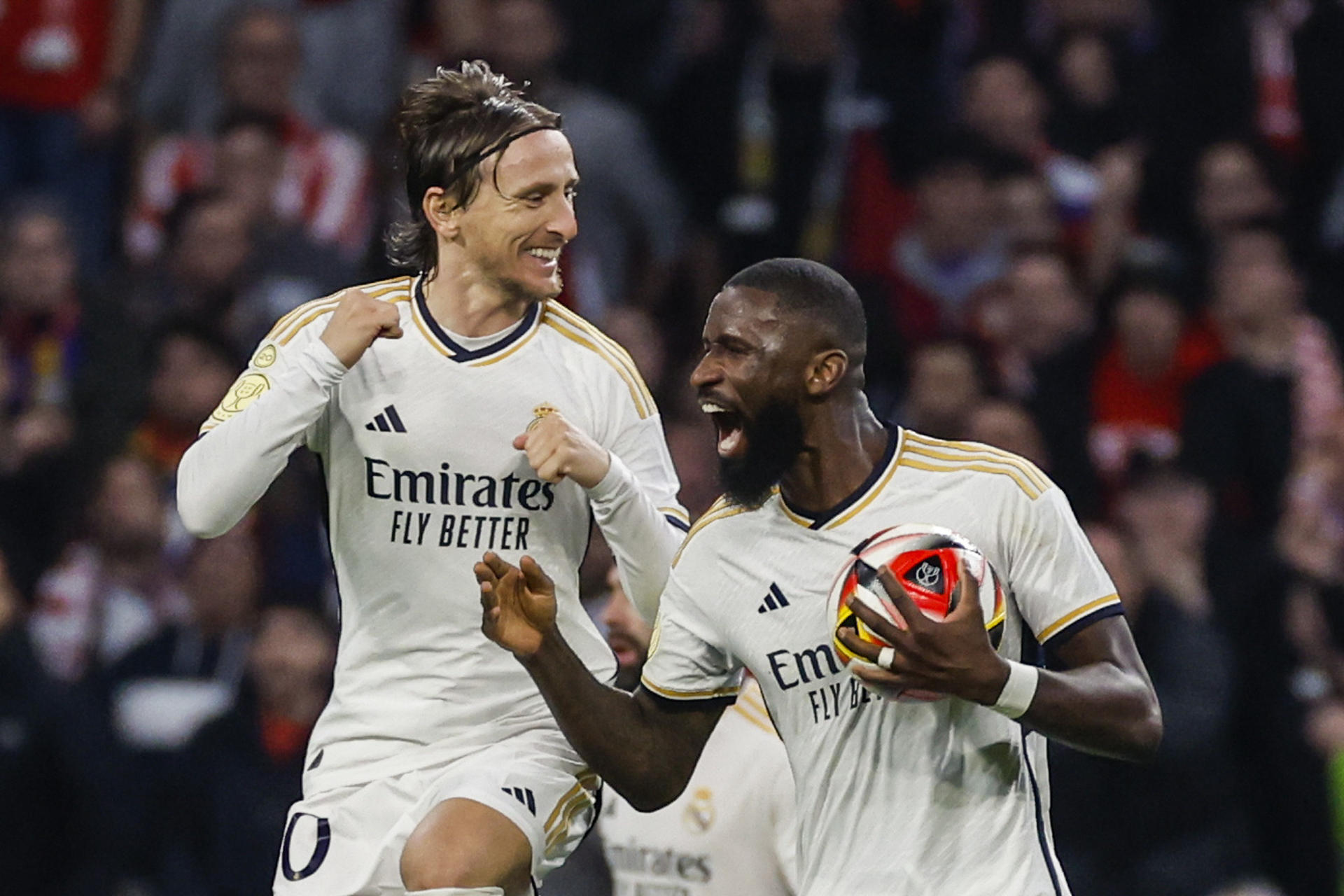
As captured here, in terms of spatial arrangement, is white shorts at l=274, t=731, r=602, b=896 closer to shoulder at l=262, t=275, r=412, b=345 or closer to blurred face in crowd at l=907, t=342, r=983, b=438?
shoulder at l=262, t=275, r=412, b=345

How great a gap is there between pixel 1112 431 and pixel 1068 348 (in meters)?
0.41

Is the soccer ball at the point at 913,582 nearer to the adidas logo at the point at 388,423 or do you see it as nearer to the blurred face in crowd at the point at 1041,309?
the adidas logo at the point at 388,423

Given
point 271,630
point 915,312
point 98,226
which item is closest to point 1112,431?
point 915,312

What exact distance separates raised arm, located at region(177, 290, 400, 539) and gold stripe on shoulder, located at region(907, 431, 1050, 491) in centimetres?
122

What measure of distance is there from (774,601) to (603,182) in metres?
5.92

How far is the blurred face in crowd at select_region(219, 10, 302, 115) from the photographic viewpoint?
10.7 meters

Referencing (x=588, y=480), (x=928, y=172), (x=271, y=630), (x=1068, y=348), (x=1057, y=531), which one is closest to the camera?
(x=1057, y=531)

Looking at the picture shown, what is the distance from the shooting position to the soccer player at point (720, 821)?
6059mm

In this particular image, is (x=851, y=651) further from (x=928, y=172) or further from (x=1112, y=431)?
(x=928, y=172)

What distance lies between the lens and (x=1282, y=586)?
29.0 ft

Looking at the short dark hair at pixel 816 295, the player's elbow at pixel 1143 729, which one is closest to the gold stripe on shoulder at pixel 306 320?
the short dark hair at pixel 816 295

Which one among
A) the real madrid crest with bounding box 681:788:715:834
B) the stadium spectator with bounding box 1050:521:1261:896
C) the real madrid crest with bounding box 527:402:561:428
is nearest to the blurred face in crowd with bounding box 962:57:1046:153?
the stadium spectator with bounding box 1050:521:1261:896

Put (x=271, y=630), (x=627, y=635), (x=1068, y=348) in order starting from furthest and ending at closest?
(x=1068, y=348) → (x=271, y=630) → (x=627, y=635)

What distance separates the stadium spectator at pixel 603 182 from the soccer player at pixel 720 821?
4.16 m
